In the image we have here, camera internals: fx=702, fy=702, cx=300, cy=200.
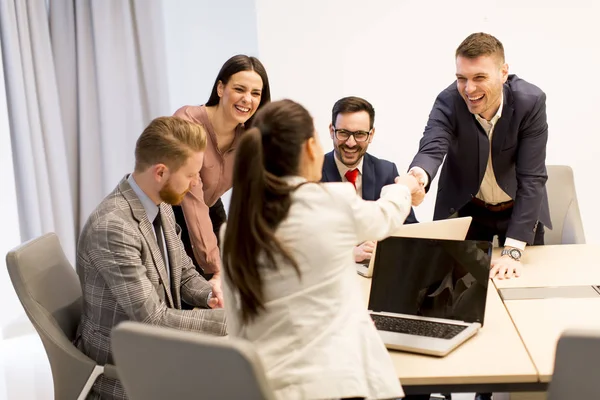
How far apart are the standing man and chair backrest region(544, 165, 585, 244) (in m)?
1.98

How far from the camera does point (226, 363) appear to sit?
138 cm

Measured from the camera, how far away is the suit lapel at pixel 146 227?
2176 mm

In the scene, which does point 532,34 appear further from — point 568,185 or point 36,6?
point 36,6

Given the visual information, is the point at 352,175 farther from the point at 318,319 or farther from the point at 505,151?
the point at 318,319

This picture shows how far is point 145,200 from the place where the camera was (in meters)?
2.24

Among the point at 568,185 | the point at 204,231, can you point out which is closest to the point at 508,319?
the point at 204,231

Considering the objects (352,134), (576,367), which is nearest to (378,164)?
(352,134)

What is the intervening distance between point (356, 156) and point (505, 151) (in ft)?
2.13

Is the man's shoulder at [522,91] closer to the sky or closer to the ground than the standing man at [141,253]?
closer to the sky

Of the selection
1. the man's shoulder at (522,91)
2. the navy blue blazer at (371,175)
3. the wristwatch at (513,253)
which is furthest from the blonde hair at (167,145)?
the man's shoulder at (522,91)

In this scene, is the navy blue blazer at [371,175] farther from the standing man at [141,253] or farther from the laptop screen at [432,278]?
the standing man at [141,253]

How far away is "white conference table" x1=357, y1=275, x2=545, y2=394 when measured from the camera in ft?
5.65

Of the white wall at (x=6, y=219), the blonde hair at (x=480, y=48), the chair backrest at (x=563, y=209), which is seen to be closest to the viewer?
the blonde hair at (x=480, y=48)

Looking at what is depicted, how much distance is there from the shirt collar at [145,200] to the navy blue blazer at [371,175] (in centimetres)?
109
